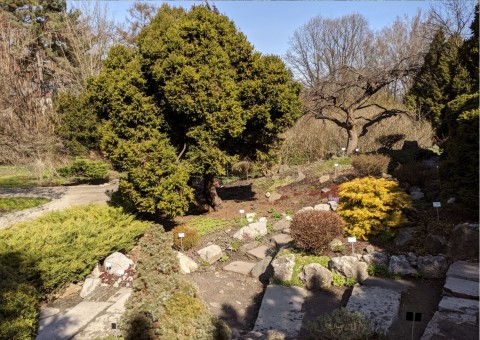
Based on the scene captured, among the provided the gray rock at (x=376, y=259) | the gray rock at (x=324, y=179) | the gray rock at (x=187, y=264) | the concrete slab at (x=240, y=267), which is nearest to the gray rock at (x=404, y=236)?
the gray rock at (x=376, y=259)

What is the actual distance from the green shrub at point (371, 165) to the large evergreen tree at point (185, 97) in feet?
8.23

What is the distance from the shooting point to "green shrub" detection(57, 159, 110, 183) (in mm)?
16688

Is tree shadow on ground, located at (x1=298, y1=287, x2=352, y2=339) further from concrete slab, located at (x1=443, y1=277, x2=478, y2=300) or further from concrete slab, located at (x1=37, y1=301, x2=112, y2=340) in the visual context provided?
concrete slab, located at (x1=37, y1=301, x2=112, y2=340)

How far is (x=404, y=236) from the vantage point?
21.8 ft

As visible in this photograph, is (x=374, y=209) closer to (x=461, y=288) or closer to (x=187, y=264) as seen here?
(x=461, y=288)

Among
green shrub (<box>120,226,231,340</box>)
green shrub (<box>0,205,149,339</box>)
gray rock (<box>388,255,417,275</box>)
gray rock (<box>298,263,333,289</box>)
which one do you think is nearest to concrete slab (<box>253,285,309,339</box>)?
gray rock (<box>298,263,333,289</box>)

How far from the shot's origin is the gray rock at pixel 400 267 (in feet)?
19.1

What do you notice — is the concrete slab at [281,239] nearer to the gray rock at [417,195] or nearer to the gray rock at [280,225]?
the gray rock at [280,225]

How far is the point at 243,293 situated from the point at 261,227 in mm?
2467

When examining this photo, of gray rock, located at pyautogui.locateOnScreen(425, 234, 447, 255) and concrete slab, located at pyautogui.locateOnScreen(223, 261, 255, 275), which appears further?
concrete slab, located at pyautogui.locateOnScreen(223, 261, 255, 275)

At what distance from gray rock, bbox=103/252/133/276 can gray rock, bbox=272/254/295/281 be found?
2905 mm

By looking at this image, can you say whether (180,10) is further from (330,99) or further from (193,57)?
(330,99)

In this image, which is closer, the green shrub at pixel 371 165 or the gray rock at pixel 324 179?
the green shrub at pixel 371 165

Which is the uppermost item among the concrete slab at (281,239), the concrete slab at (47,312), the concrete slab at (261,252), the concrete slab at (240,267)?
the concrete slab at (281,239)
